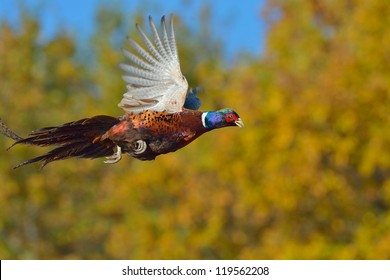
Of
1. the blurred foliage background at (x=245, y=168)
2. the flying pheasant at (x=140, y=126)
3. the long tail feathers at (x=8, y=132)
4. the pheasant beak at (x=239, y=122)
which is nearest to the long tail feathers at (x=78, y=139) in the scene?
the flying pheasant at (x=140, y=126)

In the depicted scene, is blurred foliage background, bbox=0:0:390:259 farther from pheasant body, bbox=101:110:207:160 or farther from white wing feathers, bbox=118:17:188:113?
pheasant body, bbox=101:110:207:160

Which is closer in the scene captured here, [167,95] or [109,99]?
[167,95]

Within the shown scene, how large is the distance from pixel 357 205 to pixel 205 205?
178 inches

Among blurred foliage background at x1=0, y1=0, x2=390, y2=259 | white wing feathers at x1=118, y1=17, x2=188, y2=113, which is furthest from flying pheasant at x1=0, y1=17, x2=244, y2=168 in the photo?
blurred foliage background at x1=0, y1=0, x2=390, y2=259

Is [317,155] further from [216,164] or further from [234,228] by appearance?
[234,228]

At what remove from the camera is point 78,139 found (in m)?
2.81

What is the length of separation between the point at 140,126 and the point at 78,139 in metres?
0.20

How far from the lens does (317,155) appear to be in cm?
2594

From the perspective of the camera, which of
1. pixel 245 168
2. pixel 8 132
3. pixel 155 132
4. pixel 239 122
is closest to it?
pixel 8 132

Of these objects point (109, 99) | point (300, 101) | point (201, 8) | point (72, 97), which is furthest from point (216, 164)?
point (201, 8)

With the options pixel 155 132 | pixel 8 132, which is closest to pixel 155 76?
pixel 155 132

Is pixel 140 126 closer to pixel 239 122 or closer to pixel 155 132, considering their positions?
pixel 155 132

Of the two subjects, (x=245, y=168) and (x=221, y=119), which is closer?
(x=221, y=119)

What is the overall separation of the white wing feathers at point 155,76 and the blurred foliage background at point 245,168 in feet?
55.7
